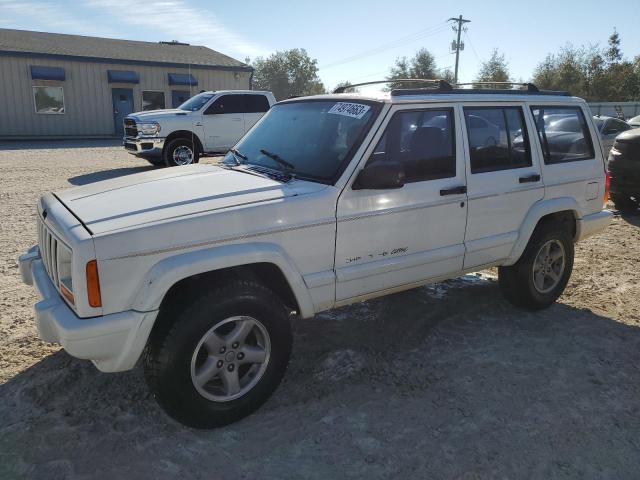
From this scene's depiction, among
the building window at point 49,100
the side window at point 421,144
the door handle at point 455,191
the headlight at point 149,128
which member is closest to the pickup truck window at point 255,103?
the headlight at point 149,128

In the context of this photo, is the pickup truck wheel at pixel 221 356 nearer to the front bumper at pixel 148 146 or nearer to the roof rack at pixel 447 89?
the roof rack at pixel 447 89

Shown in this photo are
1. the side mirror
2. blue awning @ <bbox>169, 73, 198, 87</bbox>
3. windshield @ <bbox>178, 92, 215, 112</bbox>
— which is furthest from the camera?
blue awning @ <bbox>169, 73, 198, 87</bbox>

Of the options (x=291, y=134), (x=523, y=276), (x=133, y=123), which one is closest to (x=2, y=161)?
(x=133, y=123)

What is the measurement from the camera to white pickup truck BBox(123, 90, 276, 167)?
42.3 ft

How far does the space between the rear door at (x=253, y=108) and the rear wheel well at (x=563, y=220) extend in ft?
33.9

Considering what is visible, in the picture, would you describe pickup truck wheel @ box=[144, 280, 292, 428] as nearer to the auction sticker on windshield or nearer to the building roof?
the auction sticker on windshield

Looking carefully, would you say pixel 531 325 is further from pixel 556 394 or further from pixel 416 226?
pixel 416 226

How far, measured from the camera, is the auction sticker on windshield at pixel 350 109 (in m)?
3.64

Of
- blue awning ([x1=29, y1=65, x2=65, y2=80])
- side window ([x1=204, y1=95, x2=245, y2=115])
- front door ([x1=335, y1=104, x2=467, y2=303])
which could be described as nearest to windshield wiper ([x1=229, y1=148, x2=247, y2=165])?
front door ([x1=335, y1=104, x2=467, y2=303])

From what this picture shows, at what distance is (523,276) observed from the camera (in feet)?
14.9

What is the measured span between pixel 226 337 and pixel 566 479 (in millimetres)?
1927

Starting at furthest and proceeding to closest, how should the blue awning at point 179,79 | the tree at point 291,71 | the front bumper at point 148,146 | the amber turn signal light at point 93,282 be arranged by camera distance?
the tree at point 291,71
the blue awning at point 179,79
the front bumper at point 148,146
the amber turn signal light at point 93,282

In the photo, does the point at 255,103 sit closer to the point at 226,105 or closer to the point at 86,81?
the point at 226,105

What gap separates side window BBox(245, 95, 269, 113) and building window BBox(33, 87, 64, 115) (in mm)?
15070
